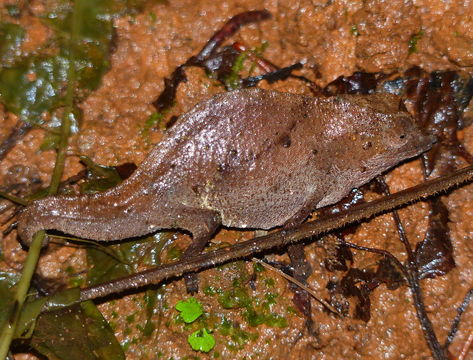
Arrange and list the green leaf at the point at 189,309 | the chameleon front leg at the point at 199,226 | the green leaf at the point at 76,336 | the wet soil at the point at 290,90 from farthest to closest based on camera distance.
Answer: the wet soil at the point at 290,90, the green leaf at the point at 189,309, the chameleon front leg at the point at 199,226, the green leaf at the point at 76,336

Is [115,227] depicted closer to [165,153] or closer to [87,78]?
[165,153]

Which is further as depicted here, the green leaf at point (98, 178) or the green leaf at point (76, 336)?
the green leaf at point (98, 178)

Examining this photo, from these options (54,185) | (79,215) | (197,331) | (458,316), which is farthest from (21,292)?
(458,316)

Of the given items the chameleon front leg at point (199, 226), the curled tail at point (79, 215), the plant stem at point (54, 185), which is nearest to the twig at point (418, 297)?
the chameleon front leg at point (199, 226)

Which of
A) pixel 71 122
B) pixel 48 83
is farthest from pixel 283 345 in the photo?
pixel 48 83

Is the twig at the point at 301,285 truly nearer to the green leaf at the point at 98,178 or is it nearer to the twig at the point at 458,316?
the twig at the point at 458,316

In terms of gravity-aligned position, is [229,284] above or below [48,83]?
below

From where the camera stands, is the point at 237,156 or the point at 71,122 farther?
A: the point at 71,122

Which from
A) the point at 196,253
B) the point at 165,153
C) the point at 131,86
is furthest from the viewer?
the point at 131,86

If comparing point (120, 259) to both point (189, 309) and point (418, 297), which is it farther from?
point (418, 297)
